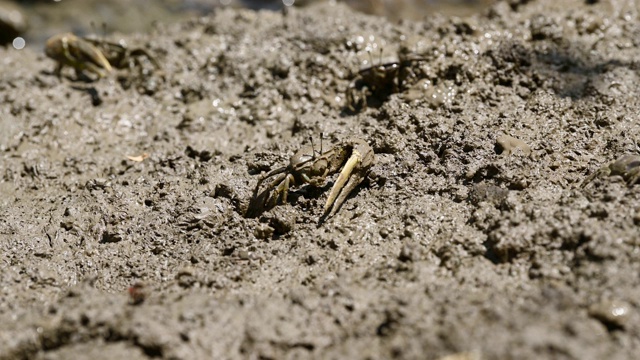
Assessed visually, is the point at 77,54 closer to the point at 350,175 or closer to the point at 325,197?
the point at 325,197

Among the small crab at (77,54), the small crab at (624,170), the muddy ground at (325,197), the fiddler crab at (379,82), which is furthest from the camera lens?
the small crab at (77,54)

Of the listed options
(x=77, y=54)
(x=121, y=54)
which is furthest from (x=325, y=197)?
(x=77, y=54)

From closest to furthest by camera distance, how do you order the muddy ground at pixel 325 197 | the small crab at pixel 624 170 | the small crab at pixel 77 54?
1. the muddy ground at pixel 325 197
2. the small crab at pixel 624 170
3. the small crab at pixel 77 54

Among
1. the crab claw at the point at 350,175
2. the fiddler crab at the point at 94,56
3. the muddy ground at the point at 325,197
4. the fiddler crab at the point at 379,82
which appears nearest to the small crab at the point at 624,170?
the muddy ground at the point at 325,197

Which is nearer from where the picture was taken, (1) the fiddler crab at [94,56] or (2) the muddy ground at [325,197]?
(2) the muddy ground at [325,197]

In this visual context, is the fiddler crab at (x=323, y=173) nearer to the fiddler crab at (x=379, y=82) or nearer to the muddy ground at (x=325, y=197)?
the muddy ground at (x=325, y=197)
